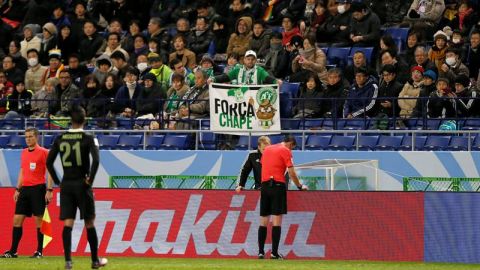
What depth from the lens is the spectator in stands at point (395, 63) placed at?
25812 mm

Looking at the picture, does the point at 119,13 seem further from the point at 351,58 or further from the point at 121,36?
the point at 351,58

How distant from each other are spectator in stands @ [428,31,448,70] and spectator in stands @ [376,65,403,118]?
85 cm

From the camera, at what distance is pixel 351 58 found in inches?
1072

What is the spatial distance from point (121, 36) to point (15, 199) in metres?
10.0

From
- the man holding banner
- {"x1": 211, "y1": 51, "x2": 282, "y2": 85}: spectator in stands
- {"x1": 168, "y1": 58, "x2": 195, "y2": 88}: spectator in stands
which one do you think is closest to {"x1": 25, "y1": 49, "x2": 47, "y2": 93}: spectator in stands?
{"x1": 168, "y1": 58, "x2": 195, "y2": 88}: spectator in stands

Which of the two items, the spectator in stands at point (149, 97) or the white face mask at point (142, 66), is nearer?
the spectator in stands at point (149, 97)

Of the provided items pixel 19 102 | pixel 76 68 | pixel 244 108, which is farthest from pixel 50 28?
pixel 244 108

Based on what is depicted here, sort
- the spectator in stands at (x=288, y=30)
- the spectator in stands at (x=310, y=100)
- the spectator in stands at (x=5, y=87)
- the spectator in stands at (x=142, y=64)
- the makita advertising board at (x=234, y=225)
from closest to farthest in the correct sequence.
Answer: the makita advertising board at (x=234, y=225) < the spectator in stands at (x=310, y=100) < the spectator in stands at (x=288, y=30) < the spectator in stands at (x=142, y=64) < the spectator in stands at (x=5, y=87)

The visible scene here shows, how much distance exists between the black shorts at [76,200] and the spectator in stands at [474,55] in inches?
416

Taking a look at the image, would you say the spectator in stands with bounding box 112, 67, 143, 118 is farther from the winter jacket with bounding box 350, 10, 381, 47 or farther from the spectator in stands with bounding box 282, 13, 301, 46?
the winter jacket with bounding box 350, 10, 381, 47

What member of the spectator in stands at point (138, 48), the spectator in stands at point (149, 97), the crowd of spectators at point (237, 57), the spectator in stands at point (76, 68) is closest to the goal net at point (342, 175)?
the crowd of spectators at point (237, 57)

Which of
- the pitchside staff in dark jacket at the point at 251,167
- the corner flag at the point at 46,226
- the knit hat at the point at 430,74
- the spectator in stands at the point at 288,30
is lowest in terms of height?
the corner flag at the point at 46,226

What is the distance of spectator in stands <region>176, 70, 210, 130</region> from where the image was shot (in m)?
26.5

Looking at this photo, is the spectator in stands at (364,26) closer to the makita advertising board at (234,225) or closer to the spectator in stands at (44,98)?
the makita advertising board at (234,225)
